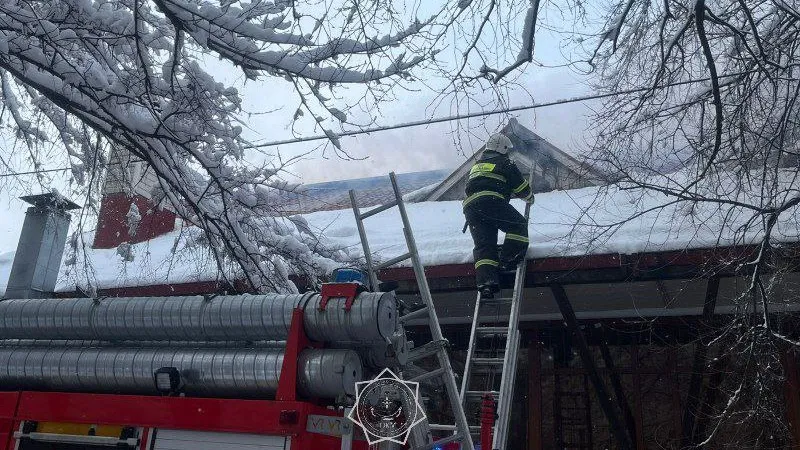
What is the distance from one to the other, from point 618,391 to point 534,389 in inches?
38.1

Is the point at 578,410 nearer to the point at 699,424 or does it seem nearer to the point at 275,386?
the point at 699,424

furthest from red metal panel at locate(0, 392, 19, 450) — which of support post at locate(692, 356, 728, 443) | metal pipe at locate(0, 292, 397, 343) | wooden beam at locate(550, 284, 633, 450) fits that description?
support post at locate(692, 356, 728, 443)

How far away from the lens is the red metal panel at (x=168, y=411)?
298 cm

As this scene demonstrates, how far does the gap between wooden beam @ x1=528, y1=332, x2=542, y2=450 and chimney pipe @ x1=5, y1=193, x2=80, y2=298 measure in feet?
16.0

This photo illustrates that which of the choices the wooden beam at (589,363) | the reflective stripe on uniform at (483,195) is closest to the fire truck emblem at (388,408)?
the reflective stripe on uniform at (483,195)

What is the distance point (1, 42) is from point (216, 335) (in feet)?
6.88

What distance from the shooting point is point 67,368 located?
3541 millimetres

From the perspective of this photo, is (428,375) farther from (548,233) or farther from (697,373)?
(697,373)

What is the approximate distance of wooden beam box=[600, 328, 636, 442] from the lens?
700cm

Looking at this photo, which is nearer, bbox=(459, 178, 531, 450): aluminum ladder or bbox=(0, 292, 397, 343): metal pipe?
bbox=(0, 292, 397, 343): metal pipe

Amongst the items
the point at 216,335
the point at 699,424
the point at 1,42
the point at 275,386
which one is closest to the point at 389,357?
the point at 275,386

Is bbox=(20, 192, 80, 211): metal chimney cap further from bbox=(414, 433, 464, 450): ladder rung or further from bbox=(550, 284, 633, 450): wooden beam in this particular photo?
bbox=(550, 284, 633, 450): wooden beam

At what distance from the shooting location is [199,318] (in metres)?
3.42

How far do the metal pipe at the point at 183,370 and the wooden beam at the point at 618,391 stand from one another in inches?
180
